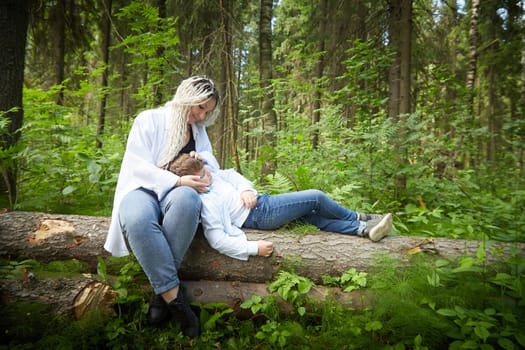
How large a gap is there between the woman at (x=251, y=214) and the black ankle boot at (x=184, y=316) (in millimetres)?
509

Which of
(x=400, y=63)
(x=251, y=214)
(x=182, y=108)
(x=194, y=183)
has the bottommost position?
(x=251, y=214)

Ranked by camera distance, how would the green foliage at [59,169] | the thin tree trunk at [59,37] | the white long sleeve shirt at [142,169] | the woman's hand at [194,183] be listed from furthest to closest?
the thin tree trunk at [59,37]
the green foliage at [59,169]
the woman's hand at [194,183]
the white long sleeve shirt at [142,169]

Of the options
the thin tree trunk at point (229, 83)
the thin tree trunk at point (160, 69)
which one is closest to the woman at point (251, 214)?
the thin tree trunk at point (229, 83)

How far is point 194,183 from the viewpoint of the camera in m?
2.59

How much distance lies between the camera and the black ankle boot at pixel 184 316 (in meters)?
2.20

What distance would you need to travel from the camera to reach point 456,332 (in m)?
1.83

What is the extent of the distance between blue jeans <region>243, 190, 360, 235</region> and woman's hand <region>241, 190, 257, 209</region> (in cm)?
10

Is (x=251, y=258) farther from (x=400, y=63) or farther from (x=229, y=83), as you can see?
(x=400, y=63)

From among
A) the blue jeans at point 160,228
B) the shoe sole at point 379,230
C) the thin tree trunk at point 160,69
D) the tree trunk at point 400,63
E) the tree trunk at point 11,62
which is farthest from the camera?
the thin tree trunk at point 160,69

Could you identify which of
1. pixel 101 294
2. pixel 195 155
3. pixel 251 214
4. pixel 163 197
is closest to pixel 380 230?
pixel 251 214

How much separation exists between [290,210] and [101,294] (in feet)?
6.01

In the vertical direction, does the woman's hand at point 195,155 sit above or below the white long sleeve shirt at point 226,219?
above

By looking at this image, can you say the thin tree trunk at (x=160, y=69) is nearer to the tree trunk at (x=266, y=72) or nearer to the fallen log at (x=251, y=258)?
the tree trunk at (x=266, y=72)

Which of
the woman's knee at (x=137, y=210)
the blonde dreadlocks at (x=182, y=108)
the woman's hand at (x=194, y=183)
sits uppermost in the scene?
the blonde dreadlocks at (x=182, y=108)
